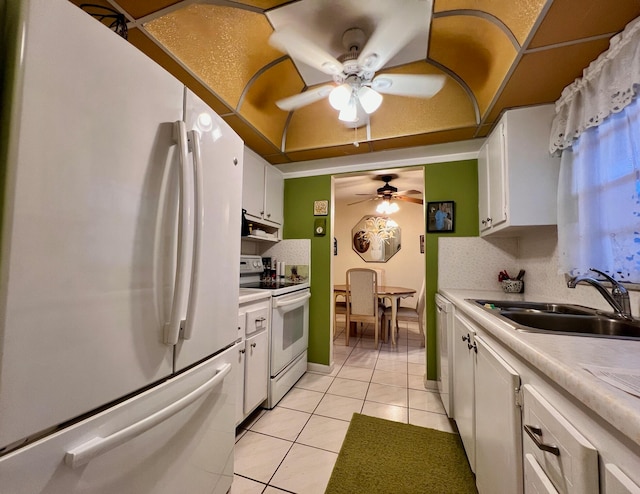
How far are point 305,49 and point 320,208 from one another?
5.07 feet

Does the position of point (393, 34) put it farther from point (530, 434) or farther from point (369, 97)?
point (530, 434)

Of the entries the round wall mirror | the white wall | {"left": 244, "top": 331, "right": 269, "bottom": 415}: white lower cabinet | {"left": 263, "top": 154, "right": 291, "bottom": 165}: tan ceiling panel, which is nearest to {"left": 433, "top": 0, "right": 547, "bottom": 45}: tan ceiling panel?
{"left": 263, "top": 154, "right": 291, "bottom": 165}: tan ceiling panel

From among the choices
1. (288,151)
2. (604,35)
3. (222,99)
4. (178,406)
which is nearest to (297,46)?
(222,99)

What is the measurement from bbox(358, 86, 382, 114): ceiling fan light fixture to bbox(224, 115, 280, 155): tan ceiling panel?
89cm

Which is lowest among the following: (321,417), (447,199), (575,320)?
(321,417)

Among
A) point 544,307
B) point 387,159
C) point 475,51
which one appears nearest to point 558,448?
point 544,307

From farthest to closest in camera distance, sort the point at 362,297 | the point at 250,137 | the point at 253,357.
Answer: the point at 362,297 < the point at 250,137 < the point at 253,357

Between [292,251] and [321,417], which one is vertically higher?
[292,251]

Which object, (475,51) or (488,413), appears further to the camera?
(475,51)

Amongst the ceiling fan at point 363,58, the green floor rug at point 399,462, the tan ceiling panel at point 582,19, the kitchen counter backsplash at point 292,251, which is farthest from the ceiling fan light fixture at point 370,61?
the green floor rug at point 399,462

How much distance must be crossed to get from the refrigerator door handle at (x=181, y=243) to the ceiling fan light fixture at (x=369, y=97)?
1.16 meters

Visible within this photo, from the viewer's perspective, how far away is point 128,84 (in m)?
0.69

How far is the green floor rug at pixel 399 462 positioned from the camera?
1.31 m

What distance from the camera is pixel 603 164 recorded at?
1227 mm
